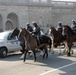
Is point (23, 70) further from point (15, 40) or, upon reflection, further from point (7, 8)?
point (7, 8)

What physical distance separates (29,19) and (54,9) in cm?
642

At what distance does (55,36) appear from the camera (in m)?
17.5

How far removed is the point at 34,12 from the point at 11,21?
17.1 feet

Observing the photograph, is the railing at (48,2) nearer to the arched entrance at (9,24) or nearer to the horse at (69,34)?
the arched entrance at (9,24)

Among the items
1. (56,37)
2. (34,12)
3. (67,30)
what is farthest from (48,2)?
(67,30)

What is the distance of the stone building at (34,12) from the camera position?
159 ft

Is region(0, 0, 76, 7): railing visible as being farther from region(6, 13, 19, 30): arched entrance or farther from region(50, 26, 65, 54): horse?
region(50, 26, 65, 54): horse

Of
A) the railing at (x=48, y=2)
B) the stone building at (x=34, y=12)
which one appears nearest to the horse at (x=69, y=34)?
the stone building at (x=34, y=12)

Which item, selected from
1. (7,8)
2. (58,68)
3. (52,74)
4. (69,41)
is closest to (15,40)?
(69,41)

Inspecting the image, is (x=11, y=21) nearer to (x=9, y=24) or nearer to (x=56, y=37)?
(x=9, y=24)

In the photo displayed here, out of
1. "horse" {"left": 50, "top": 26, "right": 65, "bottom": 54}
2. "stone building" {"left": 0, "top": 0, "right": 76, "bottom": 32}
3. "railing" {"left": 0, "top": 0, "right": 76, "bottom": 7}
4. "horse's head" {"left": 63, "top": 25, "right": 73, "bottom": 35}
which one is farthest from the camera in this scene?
"railing" {"left": 0, "top": 0, "right": 76, "bottom": 7}

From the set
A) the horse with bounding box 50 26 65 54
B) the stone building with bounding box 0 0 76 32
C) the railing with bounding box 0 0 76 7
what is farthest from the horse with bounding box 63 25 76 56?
the railing with bounding box 0 0 76 7

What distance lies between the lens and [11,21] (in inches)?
1955

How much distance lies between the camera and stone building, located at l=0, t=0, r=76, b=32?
159 ft
